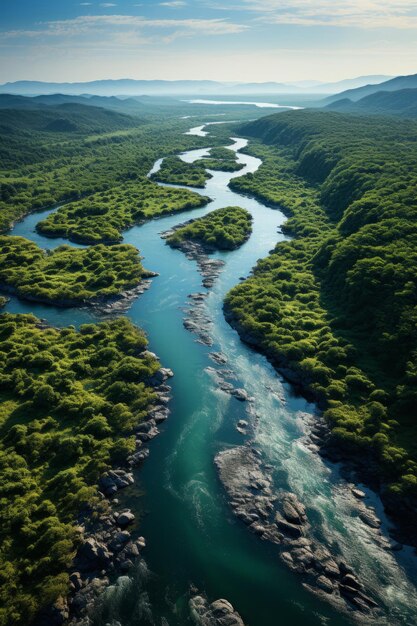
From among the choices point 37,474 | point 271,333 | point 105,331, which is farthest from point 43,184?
point 37,474

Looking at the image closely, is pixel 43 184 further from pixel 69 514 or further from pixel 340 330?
pixel 69 514

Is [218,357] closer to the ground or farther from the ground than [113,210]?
closer to the ground

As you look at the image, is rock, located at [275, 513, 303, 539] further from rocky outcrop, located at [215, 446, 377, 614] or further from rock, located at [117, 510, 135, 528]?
rock, located at [117, 510, 135, 528]

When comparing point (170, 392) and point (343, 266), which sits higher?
point (343, 266)

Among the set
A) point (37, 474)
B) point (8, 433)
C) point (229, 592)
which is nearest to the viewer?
point (229, 592)

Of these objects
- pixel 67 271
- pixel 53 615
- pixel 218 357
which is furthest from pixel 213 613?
pixel 67 271

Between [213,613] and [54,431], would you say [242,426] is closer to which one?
[213,613]

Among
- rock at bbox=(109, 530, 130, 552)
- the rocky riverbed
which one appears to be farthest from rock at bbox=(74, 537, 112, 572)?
rock at bbox=(109, 530, 130, 552)
